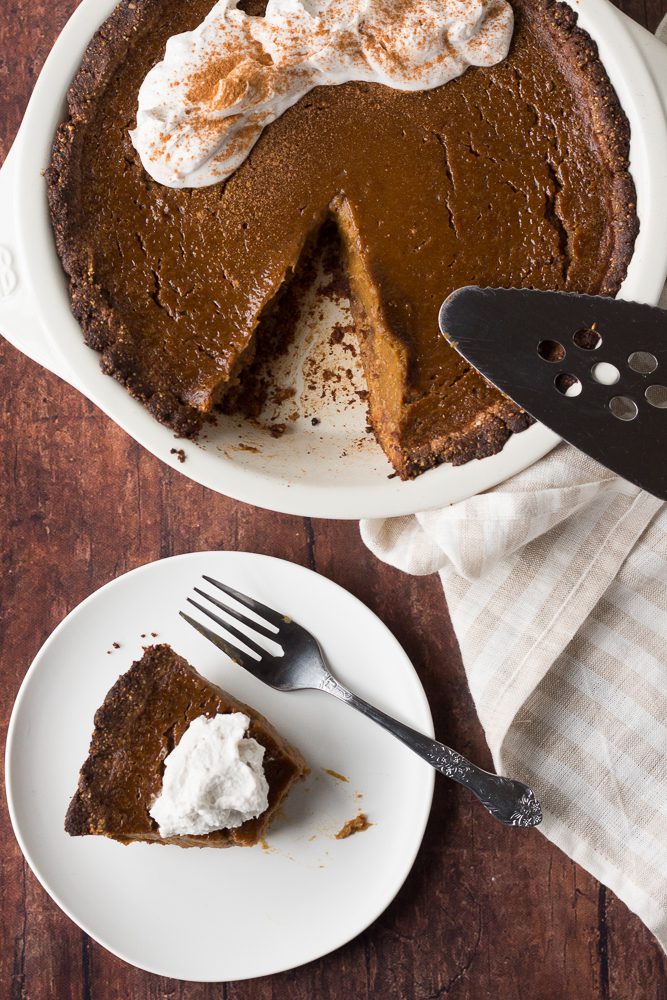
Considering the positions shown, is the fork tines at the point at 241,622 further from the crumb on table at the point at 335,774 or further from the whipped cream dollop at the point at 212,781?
the crumb on table at the point at 335,774

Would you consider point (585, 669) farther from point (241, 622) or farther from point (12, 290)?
point (12, 290)

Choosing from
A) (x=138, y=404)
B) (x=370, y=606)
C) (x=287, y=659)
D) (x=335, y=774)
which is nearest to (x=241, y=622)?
(x=287, y=659)

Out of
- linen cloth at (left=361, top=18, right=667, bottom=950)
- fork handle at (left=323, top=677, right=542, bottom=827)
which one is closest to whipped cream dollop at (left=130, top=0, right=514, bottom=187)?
linen cloth at (left=361, top=18, right=667, bottom=950)

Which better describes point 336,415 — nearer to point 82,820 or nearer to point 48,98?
point 48,98

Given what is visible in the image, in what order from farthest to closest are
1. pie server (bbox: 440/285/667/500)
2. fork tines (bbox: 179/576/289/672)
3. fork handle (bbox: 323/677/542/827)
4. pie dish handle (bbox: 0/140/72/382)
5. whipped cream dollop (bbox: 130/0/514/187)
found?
1. fork tines (bbox: 179/576/289/672)
2. fork handle (bbox: 323/677/542/827)
3. pie dish handle (bbox: 0/140/72/382)
4. whipped cream dollop (bbox: 130/0/514/187)
5. pie server (bbox: 440/285/667/500)

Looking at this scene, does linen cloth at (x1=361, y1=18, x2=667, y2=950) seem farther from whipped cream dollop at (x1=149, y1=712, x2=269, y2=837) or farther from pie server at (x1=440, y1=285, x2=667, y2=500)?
whipped cream dollop at (x1=149, y1=712, x2=269, y2=837)

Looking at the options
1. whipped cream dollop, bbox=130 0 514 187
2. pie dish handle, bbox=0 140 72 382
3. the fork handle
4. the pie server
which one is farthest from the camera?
the fork handle

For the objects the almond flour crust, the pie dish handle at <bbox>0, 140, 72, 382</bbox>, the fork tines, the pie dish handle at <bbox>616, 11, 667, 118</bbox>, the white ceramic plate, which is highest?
the pie dish handle at <bbox>616, 11, 667, 118</bbox>
